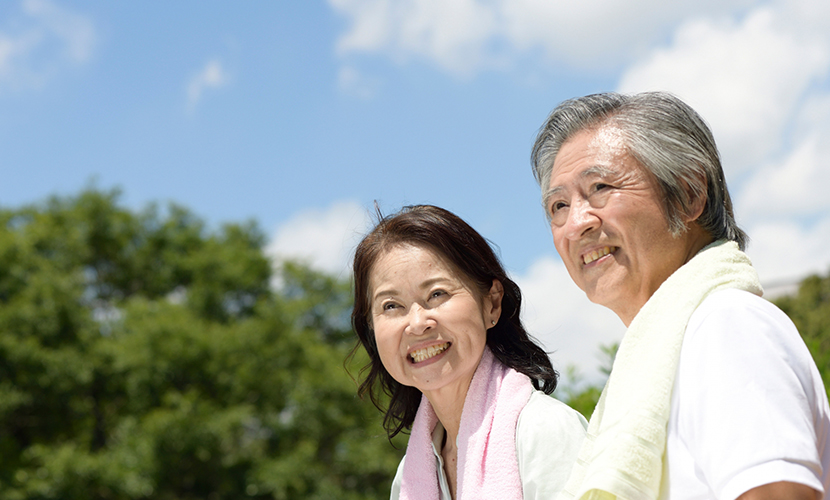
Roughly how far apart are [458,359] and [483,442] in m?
0.31

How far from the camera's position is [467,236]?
2838 mm

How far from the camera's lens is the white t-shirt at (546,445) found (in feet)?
7.69

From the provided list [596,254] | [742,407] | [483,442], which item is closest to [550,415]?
[483,442]

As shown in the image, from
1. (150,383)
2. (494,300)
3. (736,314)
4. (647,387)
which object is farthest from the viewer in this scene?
(150,383)

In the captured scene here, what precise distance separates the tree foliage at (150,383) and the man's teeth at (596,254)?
17.5 meters

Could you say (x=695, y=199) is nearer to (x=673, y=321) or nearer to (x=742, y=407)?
(x=673, y=321)

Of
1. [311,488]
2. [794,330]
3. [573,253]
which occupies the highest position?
[311,488]

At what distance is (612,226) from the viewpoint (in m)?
1.99

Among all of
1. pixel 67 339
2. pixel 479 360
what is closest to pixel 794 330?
pixel 479 360

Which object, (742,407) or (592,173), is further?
(592,173)

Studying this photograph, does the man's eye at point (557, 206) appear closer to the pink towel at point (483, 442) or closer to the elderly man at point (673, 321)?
the elderly man at point (673, 321)

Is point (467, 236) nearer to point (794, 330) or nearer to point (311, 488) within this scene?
point (794, 330)

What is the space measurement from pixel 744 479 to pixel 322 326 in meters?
26.1

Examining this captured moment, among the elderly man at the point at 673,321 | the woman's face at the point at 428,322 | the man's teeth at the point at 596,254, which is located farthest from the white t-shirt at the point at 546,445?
the man's teeth at the point at 596,254
